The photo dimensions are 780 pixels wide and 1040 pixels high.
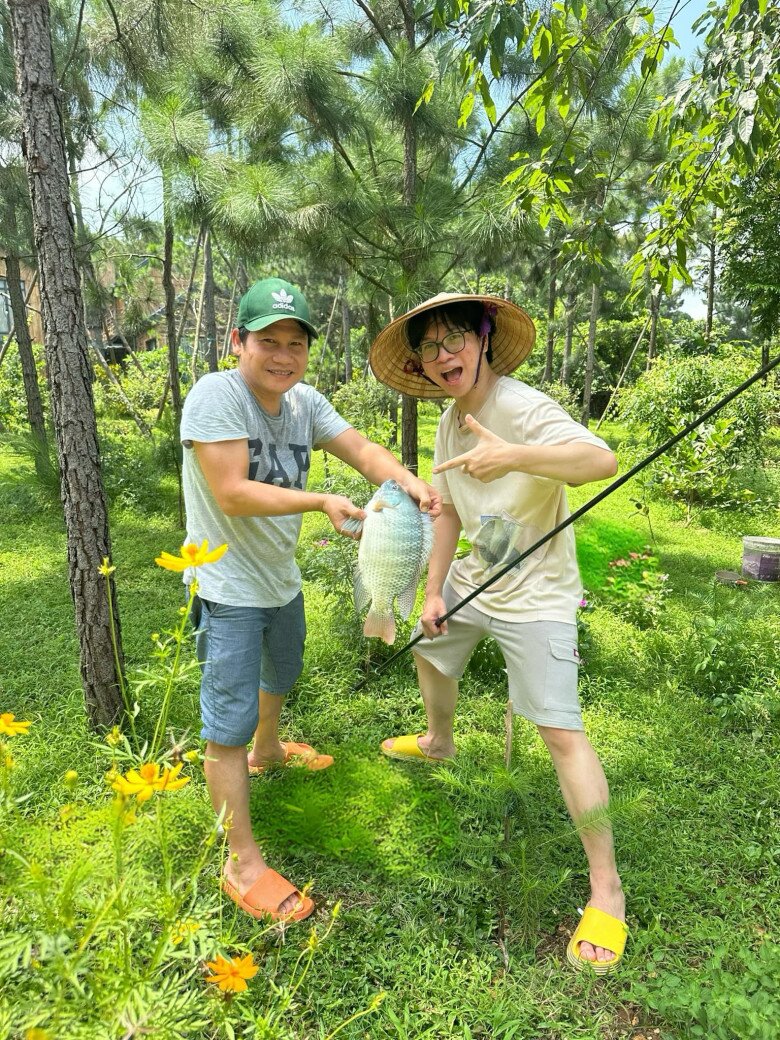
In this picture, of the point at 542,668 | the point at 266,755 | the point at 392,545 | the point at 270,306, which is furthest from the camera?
the point at 266,755

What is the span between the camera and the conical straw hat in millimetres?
2162

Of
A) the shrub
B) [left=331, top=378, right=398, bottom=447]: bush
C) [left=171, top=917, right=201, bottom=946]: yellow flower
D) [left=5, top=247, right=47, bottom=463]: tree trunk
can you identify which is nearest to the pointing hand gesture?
[left=171, top=917, right=201, bottom=946]: yellow flower

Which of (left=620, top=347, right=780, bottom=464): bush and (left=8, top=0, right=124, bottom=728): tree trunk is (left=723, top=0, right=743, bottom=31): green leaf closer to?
(left=8, top=0, right=124, bottom=728): tree trunk

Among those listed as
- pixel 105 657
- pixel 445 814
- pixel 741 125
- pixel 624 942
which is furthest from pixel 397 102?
pixel 624 942

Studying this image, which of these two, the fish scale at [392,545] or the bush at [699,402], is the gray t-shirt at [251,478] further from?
the bush at [699,402]

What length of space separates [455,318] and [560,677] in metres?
1.20

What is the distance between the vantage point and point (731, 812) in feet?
8.56

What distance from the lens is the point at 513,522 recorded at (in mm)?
2211

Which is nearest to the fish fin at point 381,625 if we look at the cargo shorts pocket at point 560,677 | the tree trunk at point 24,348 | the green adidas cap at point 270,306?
the cargo shorts pocket at point 560,677

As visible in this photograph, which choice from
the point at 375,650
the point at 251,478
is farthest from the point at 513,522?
the point at 375,650

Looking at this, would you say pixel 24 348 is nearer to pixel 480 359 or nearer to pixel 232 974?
pixel 480 359

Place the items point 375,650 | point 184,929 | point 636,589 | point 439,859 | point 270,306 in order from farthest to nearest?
point 636,589 → point 375,650 → point 439,859 → point 270,306 → point 184,929

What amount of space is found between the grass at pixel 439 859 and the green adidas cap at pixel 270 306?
1278 mm

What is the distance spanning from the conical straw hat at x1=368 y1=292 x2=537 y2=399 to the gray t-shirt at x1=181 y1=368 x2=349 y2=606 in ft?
1.28
